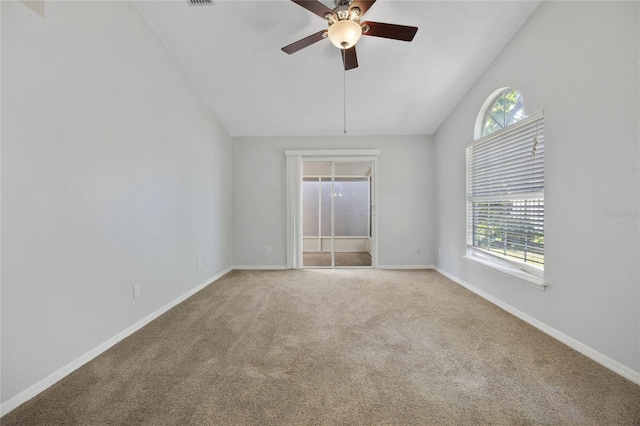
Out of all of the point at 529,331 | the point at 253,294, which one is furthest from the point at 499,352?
the point at 253,294

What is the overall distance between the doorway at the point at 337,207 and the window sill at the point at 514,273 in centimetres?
190

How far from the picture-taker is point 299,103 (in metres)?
3.79

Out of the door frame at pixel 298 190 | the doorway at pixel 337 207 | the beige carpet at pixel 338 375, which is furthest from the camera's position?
the doorway at pixel 337 207

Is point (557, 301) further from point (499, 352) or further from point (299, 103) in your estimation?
point (299, 103)

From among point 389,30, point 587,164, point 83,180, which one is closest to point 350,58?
point 389,30

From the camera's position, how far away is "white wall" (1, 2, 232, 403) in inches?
56.3

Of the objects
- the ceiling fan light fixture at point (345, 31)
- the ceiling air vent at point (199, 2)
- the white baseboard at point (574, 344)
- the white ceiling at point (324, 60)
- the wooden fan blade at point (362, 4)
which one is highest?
the ceiling air vent at point (199, 2)

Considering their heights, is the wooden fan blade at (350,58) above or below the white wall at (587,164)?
above

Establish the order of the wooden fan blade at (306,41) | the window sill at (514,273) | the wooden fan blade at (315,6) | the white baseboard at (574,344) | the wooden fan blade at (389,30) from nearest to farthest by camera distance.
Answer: the white baseboard at (574,344) → the wooden fan blade at (315,6) → the wooden fan blade at (389,30) → the wooden fan blade at (306,41) → the window sill at (514,273)

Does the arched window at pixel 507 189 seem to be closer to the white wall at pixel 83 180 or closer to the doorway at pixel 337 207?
the doorway at pixel 337 207

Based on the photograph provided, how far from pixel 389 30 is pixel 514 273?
2.56 m

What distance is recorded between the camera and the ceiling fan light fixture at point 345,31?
192 cm

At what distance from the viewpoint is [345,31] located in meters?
1.94

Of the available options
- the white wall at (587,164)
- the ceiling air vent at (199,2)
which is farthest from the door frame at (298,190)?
the ceiling air vent at (199,2)
